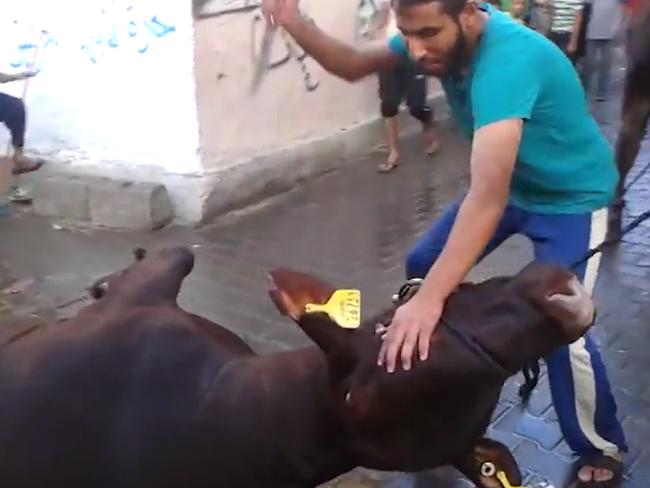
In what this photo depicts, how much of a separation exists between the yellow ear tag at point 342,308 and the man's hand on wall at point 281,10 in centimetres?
101

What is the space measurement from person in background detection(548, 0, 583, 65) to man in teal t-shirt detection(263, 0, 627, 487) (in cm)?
673

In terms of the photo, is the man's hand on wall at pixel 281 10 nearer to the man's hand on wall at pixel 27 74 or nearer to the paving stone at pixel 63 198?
the paving stone at pixel 63 198

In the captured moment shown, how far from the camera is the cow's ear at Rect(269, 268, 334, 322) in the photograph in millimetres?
2162

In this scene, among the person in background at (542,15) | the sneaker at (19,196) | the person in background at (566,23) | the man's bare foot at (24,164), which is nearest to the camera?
the man's bare foot at (24,164)

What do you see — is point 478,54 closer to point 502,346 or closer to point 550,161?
point 550,161

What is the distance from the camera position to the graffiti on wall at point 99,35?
696 centimetres

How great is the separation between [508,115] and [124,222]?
4.59 metres

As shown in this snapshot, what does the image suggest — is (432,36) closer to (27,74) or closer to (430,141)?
(27,74)

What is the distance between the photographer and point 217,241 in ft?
22.1

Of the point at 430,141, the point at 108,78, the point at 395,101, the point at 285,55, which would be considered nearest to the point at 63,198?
the point at 108,78

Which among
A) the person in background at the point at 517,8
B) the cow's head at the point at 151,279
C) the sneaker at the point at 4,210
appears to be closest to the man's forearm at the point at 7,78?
the sneaker at the point at 4,210

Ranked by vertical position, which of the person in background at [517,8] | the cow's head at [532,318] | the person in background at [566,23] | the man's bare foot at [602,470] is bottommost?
the man's bare foot at [602,470]

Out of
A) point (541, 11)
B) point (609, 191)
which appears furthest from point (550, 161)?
point (541, 11)

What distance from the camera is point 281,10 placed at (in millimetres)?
2883
